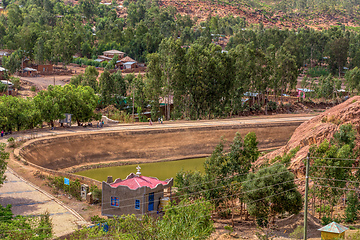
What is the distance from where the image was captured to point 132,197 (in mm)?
37031

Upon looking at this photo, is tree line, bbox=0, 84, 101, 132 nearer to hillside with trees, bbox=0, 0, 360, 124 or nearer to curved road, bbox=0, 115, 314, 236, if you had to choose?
curved road, bbox=0, 115, 314, 236

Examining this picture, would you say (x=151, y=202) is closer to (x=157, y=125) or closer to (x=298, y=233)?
(x=298, y=233)

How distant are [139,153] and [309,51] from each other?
82874 millimetres

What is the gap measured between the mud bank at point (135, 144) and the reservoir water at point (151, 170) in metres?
1.59

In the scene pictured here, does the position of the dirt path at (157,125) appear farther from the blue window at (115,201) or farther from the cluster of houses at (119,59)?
the cluster of houses at (119,59)

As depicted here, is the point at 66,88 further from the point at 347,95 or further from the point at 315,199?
the point at 347,95

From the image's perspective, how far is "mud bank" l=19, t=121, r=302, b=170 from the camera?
58250 mm

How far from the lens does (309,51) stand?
133m

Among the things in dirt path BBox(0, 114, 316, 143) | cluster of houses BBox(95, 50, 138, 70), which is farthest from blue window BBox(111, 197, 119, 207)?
cluster of houses BBox(95, 50, 138, 70)

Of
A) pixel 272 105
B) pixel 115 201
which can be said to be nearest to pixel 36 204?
pixel 115 201

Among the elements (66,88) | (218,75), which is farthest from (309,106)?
(66,88)

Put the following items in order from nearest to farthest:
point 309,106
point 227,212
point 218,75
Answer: point 227,212
point 218,75
point 309,106

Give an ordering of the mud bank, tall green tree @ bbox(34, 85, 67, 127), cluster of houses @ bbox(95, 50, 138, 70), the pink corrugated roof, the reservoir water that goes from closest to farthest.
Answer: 1. the pink corrugated roof
2. the reservoir water
3. the mud bank
4. tall green tree @ bbox(34, 85, 67, 127)
5. cluster of houses @ bbox(95, 50, 138, 70)

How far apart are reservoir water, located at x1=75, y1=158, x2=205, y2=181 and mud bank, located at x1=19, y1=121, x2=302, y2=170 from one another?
1.59 meters
